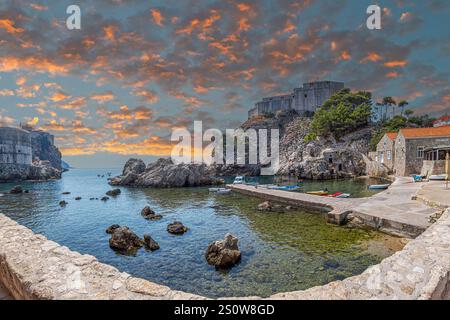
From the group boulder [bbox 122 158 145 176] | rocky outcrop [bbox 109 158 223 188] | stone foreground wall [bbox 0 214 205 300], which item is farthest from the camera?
boulder [bbox 122 158 145 176]

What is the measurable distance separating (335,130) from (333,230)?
231 feet

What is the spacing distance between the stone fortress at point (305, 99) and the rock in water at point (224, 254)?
114 meters

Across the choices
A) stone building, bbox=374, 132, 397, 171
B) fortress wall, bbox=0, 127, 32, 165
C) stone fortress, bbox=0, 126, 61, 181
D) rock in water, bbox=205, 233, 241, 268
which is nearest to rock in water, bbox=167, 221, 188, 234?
rock in water, bbox=205, 233, 241, 268

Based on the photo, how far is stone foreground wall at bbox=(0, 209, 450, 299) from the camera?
4426mm

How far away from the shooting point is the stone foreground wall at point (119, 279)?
443 cm

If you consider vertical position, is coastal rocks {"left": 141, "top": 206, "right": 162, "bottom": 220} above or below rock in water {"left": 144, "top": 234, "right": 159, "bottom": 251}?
below

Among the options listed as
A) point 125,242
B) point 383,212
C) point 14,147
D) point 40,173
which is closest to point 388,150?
point 383,212

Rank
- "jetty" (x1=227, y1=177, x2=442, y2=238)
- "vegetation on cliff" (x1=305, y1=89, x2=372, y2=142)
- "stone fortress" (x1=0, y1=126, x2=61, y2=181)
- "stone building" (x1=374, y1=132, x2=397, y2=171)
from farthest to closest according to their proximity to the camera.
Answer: "stone fortress" (x1=0, y1=126, x2=61, y2=181)
"vegetation on cliff" (x1=305, y1=89, x2=372, y2=142)
"stone building" (x1=374, y1=132, x2=397, y2=171)
"jetty" (x1=227, y1=177, x2=442, y2=238)

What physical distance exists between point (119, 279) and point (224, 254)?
7.49 metres

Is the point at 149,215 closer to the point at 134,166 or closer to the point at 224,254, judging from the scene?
the point at 224,254

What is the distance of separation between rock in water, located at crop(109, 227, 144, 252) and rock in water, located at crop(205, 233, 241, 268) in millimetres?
5337

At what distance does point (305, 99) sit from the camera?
11856cm

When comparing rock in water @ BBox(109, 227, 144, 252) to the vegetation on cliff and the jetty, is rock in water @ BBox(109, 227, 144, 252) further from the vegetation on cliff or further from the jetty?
the vegetation on cliff

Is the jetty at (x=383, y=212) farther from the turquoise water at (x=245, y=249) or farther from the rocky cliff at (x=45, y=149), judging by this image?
the rocky cliff at (x=45, y=149)
